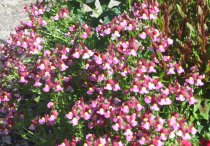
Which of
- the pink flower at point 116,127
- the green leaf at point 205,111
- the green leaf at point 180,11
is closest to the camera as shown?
the pink flower at point 116,127

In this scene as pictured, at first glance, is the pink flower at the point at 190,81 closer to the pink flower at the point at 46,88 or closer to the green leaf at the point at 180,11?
the green leaf at the point at 180,11

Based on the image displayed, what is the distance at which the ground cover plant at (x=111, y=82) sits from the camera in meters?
2.96

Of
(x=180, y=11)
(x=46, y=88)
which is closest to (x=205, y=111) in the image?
(x=180, y=11)

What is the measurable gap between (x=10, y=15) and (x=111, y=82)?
334 cm

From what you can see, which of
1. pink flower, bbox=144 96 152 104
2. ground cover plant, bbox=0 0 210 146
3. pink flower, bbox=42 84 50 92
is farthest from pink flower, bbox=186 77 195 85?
pink flower, bbox=42 84 50 92

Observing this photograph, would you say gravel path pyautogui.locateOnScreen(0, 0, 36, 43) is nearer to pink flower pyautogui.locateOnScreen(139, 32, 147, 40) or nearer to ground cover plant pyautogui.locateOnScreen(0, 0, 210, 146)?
ground cover plant pyautogui.locateOnScreen(0, 0, 210, 146)

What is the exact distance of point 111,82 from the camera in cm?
302

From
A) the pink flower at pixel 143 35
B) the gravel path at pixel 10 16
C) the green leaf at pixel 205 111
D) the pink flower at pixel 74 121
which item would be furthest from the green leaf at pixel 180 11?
the gravel path at pixel 10 16

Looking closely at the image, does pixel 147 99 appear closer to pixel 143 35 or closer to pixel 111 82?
pixel 111 82

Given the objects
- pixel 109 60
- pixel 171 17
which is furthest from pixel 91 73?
pixel 171 17

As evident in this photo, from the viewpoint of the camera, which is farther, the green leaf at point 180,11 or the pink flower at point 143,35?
the green leaf at point 180,11

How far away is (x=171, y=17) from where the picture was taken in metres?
3.86

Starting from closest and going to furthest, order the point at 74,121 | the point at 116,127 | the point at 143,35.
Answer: the point at 116,127 → the point at 74,121 → the point at 143,35

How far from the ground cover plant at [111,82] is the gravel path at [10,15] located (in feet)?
6.00
